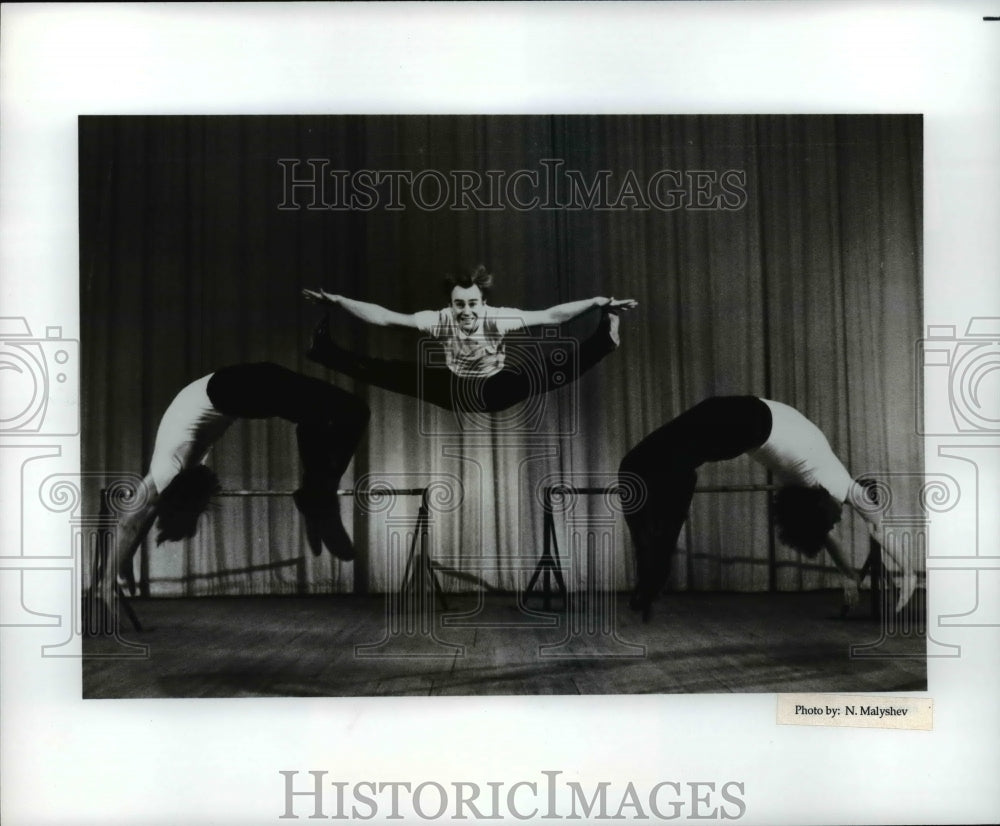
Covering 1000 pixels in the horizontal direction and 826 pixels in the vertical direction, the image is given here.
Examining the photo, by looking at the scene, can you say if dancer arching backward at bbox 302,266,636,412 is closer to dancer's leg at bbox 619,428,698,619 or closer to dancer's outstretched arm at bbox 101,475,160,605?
dancer's leg at bbox 619,428,698,619

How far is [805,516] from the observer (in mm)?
2922

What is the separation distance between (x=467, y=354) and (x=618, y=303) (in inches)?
19.9

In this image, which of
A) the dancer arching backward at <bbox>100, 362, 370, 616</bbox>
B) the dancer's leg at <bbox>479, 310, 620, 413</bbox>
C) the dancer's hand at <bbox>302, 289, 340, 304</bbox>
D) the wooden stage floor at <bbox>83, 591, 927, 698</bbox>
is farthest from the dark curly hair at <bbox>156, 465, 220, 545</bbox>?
the dancer's leg at <bbox>479, 310, 620, 413</bbox>

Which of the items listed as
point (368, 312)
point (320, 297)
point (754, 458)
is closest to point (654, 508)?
point (754, 458)

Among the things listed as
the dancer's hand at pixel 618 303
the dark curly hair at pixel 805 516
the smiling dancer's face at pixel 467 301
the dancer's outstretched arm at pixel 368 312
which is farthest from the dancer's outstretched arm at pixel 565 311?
the dark curly hair at pixel 805 516

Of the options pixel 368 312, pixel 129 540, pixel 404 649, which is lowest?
pixel 404 649

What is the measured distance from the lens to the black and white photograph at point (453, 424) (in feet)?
9.47

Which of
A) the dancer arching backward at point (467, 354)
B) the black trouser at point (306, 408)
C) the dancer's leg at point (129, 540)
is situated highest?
the dancer arching backward at point (467, 354)

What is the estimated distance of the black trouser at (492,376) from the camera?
114 inches

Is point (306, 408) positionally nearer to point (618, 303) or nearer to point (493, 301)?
point (493, 301)

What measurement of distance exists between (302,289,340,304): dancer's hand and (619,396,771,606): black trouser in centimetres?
105

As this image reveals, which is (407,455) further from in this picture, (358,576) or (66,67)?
(66,67)

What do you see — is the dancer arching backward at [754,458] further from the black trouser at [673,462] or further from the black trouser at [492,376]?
the black trouser at [492,376]

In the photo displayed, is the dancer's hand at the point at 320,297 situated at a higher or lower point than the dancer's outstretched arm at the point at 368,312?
higher
